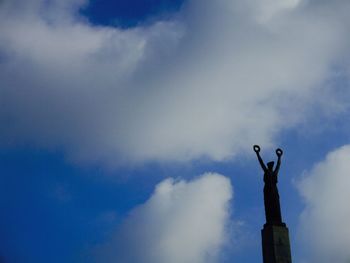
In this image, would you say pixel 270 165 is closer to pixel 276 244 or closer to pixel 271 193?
pixel 271 193

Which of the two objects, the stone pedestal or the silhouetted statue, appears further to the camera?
the silhouetted statue

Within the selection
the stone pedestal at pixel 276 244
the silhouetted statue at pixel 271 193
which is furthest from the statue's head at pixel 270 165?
the stone pedestal at pixel 276 244

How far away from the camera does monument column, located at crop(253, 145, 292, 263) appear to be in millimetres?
18547

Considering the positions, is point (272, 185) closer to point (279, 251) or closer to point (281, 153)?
point (281, 153)

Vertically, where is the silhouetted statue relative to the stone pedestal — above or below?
above

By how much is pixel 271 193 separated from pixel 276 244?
220 cm

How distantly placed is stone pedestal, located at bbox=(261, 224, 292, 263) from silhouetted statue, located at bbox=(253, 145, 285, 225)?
12.8 inches

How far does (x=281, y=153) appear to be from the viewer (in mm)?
20609

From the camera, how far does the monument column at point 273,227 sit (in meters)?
18.5

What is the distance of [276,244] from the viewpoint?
18594 mm

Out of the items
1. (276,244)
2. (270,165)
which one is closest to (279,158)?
(270,165)

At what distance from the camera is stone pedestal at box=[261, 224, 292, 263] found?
727 inches

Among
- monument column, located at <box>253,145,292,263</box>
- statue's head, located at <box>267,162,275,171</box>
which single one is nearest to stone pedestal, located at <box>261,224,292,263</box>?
monument column, located at <box>253,145,292,263</box>

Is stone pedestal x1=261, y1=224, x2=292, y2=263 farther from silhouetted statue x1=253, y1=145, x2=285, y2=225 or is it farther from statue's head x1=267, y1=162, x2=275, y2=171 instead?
statue's head x1=267, y1=162, x2=275, y2=171
